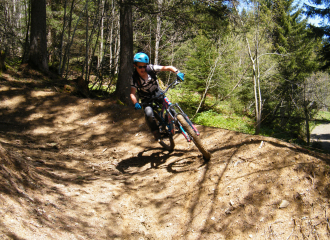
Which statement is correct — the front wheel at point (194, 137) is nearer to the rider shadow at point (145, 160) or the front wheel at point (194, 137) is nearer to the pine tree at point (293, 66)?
the rider shadow at point (145, 160)

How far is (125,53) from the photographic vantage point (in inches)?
374

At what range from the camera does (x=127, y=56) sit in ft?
31.3

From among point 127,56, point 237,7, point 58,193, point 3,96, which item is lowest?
point 58,193

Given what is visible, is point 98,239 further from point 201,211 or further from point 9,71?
point 9,71

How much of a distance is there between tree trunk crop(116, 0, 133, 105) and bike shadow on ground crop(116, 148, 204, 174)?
3928 millimetres

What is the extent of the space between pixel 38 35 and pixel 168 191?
945 cm

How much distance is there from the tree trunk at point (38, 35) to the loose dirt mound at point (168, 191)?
5.13 m

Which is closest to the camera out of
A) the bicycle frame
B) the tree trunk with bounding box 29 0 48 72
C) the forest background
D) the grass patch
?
the bicycle frame

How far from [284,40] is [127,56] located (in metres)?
17.7

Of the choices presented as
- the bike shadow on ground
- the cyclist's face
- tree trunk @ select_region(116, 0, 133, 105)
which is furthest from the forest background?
the cyclist's face

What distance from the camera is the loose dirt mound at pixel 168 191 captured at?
3150 mm

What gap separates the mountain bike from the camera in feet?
15.6

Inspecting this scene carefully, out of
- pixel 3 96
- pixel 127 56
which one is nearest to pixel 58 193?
pixel 3 96

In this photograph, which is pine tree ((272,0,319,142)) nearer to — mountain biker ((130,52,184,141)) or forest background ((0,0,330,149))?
forest background ((0,0,330,149))
